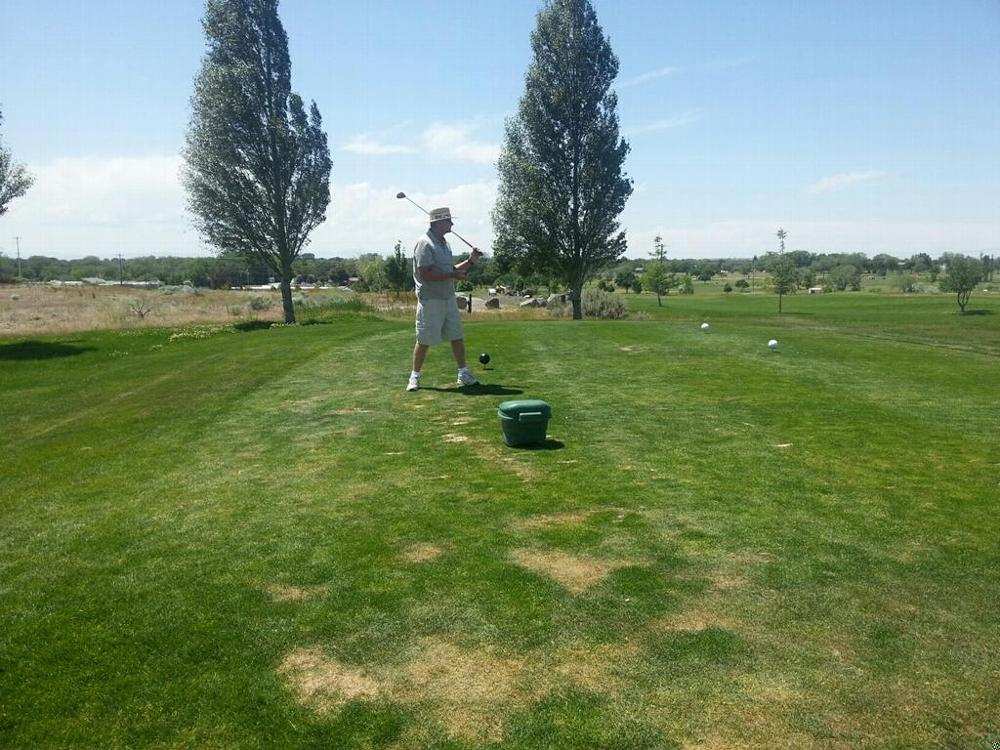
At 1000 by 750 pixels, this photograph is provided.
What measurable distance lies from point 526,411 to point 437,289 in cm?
412

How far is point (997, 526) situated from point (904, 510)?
66 cm

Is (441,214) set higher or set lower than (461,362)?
higher

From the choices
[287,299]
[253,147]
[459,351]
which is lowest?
[459,351]

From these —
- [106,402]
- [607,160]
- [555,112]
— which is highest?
[555,112]

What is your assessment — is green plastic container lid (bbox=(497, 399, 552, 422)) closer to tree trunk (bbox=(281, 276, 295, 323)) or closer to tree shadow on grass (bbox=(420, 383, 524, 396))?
tree shadow on grass (bbox=(420, 383, 524, 396))

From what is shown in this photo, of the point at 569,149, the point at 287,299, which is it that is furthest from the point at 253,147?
the point at 569,149

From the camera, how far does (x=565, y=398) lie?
1132cm

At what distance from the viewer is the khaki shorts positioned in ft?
38.2

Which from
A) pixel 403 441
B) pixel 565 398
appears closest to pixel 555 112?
pixel 565 398

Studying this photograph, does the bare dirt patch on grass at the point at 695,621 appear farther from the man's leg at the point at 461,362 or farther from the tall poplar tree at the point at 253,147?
the tall poplar tree at the point at 253,147

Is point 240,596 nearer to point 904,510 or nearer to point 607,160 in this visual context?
point 904,510

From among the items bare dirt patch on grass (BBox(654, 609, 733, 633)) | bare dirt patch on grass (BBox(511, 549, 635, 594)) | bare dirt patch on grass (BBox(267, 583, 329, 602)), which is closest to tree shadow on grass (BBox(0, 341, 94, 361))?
bare dirt patch on grass (BBox(267, 583, 329, 602))

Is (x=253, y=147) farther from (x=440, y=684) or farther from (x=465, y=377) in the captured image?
(x=440, y=684)

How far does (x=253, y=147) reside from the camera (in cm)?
3738
